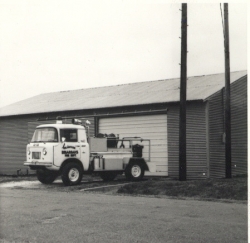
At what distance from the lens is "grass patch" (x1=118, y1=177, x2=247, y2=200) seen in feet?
44.0

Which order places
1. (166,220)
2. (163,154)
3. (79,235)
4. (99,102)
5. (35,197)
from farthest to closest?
(99,102) → (163,154) → (35,197) → (166,220) → (79,235)

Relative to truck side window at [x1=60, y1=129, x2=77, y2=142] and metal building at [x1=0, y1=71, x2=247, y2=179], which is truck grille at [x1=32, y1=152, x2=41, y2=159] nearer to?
truck side window at [x1=60, y1=129, x2=77, y2=142]

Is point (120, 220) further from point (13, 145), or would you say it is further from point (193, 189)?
point (13, 145)

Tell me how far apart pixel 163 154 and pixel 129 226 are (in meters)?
13.8

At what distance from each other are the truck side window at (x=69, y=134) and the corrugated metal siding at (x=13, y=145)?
946 cm

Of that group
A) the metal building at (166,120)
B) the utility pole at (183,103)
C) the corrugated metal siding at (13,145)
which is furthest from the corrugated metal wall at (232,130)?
the corrugated metal siding at (13,145)

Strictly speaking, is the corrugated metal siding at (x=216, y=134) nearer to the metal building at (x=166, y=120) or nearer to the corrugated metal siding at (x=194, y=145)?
the metal building at (x=166, y=120)

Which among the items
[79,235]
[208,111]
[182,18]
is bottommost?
[79,235]

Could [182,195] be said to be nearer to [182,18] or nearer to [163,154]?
[182,18]

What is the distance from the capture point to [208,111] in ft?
68.8

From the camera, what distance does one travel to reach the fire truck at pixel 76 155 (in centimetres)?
1778

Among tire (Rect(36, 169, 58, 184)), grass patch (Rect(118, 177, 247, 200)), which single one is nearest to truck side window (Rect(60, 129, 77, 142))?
tire (Rect(36, 169, 58, 184))

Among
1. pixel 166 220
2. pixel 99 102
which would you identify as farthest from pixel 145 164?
pixel 166 220

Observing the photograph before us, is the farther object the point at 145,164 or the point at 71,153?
the point at 145,164
